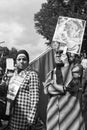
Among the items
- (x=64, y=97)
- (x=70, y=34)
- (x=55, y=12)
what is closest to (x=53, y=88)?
(x=64, y=97)

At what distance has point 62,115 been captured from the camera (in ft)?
16.1

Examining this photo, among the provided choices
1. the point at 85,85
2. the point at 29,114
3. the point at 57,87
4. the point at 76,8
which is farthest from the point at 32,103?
the point at 76,8

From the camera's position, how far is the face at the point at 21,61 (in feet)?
12.9

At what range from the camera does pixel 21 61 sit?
155 inches

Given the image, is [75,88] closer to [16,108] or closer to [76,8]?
[16,108]

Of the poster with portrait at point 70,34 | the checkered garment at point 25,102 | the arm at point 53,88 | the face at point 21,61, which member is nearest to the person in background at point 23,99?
the checkered garment at point 25,102

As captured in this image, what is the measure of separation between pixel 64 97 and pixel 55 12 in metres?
30.9

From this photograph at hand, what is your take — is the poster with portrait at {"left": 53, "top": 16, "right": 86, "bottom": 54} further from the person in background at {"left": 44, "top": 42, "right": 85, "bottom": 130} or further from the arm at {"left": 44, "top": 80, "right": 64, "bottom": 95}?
the arm at {"left": 44, "top": 80, "right": 64, "bottom": 95}

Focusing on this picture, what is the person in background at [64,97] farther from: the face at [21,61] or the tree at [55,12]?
the tree at [55,12]

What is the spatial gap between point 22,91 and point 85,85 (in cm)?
328

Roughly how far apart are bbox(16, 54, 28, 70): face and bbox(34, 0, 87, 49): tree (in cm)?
2677

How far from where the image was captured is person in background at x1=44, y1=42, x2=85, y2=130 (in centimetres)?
481

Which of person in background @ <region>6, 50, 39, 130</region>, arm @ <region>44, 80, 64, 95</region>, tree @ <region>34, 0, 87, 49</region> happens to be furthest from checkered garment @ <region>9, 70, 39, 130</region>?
tree @ <region>34, 0, 87, 49</region>

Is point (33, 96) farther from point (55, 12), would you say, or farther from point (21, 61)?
point (55, 12)
